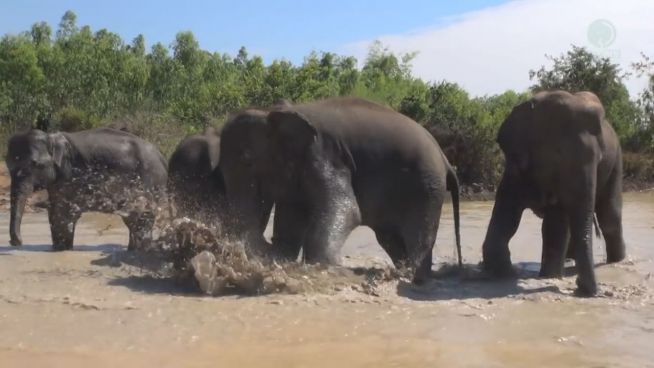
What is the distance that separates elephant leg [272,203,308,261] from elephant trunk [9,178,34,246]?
129 inches

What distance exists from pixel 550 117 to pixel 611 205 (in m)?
2.05

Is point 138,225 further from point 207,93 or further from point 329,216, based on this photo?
point 207,93

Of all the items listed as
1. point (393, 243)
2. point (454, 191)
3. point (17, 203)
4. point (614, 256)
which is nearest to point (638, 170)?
point (614, 256)

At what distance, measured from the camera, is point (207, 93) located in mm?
32812

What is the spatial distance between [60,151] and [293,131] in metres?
3.82

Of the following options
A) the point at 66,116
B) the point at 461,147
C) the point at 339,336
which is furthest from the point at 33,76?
the point at 339,336

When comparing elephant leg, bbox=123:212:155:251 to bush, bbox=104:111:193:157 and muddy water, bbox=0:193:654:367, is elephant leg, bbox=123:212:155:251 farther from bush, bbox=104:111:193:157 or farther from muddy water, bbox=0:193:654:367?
bush, bbox=104:111:193:157

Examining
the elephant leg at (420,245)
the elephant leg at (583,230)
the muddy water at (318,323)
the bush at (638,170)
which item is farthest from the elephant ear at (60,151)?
the bush at (638,170)

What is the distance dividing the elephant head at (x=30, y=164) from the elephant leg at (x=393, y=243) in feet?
12.9

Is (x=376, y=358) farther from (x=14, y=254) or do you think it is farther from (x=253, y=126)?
(x=14, y=254)

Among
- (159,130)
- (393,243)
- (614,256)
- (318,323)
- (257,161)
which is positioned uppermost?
(159,130)

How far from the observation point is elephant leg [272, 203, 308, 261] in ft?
27.3

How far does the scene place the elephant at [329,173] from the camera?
8.05 m

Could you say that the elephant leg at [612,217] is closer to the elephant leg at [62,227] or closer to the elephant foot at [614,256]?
the elephant foot at [614,256]
